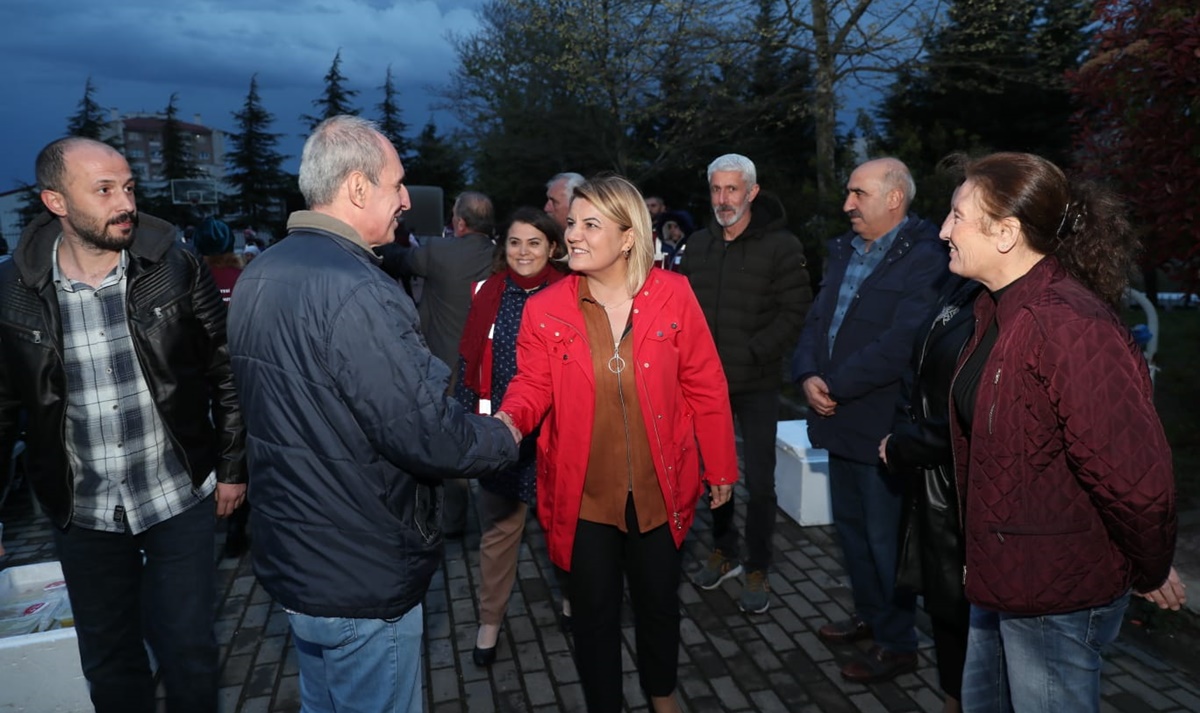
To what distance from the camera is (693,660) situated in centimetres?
402

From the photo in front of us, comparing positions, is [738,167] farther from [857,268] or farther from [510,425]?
[510,425]

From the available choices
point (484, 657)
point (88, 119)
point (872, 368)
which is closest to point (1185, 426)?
point (872, 368)

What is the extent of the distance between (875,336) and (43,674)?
3.76 meters

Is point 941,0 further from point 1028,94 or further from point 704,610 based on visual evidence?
point 704,610

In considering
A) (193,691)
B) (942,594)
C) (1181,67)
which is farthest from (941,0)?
(193,691)

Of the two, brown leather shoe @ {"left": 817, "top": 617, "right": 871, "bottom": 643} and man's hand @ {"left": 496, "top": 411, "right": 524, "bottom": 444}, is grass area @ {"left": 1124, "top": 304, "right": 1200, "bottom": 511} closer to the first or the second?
brown leather shoe @ {"left": 817, "top": 617, "right": 871, "bottom": 643}

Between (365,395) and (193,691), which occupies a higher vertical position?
(365,395)

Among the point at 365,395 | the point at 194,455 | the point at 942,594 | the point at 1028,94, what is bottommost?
the point at 942,594

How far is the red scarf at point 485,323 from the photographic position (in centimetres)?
404

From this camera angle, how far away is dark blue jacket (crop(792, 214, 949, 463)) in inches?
140

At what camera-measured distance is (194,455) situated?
→ 300 cm

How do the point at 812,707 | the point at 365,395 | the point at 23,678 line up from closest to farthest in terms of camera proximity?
the point at 365,395 → the point at 23,678 → the point at 812,707

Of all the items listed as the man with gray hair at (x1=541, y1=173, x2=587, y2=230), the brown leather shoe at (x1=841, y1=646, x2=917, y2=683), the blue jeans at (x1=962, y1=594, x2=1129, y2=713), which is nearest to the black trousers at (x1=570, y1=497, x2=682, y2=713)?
the brown leather shoe at (x1=841, y1=646, x2=917, y2=683)

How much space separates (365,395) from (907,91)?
1979 centimetres
